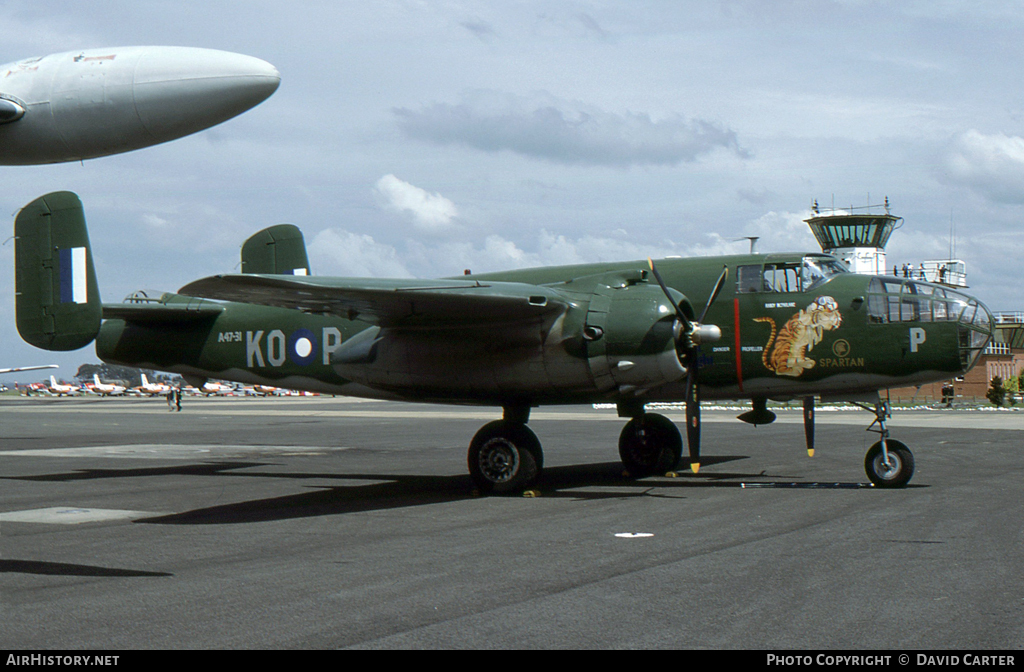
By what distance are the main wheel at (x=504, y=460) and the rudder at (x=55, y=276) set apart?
657cm

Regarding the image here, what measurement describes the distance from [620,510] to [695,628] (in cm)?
Answer: 701

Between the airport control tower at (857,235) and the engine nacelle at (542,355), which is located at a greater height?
the airport control tower at (857,235)

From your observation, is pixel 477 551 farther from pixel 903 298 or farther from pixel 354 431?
pixel 354 431

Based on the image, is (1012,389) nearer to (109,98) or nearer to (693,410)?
(693,410)

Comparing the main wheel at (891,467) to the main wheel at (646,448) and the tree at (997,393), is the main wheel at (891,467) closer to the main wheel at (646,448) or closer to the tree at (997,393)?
the main wheel at (646,448)

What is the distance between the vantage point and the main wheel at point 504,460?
1641cm

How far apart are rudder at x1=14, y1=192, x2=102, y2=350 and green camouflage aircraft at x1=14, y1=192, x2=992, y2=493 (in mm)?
33

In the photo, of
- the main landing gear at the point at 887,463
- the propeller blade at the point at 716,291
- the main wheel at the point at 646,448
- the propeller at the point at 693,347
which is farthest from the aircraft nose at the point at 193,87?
the main wheel at the point at 646,448

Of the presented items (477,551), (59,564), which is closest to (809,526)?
(477,551)

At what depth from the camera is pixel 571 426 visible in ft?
129

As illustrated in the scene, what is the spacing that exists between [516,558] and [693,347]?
21.5 feet

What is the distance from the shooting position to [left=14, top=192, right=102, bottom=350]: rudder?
1320cm

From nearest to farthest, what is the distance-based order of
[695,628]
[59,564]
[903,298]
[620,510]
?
1. [695,628]
2. [59,564]
3. [620,510]
4. [903,298]

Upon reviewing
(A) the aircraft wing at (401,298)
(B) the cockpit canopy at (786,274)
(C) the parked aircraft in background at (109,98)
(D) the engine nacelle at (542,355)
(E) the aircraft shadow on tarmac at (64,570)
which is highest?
(C) the parked aircraft in background at (109,98)
